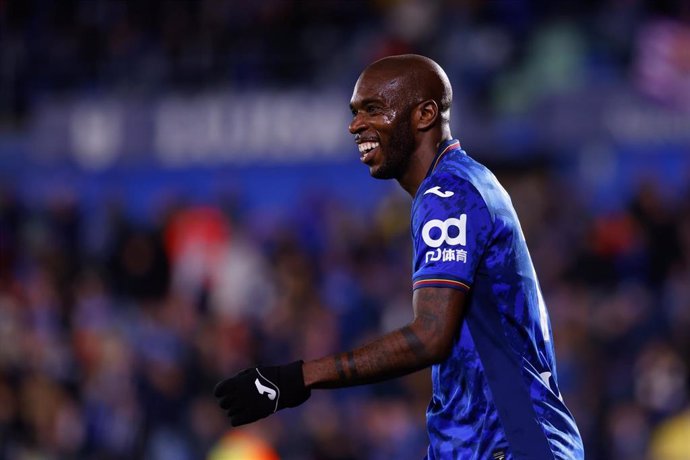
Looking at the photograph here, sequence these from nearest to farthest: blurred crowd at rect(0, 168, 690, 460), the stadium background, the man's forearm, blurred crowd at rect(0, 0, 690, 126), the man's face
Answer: the man's forearm, the man's face, blurred crowd at rect(0, 168, 690, 460), the stadium background, blurred crowd at rect(0, 0, 690, 126)

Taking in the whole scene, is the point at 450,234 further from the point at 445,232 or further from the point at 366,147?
the point at 366,147

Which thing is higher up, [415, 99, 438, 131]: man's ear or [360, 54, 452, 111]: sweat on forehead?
[360, 54, 452, 111]: sweat on forehead

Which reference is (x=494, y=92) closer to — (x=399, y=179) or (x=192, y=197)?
(x=192, y=197)

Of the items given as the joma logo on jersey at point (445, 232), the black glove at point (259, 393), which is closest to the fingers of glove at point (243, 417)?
the black glove at point (259, 393)

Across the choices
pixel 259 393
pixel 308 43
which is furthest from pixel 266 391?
pixel 308 43

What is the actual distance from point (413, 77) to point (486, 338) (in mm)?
889

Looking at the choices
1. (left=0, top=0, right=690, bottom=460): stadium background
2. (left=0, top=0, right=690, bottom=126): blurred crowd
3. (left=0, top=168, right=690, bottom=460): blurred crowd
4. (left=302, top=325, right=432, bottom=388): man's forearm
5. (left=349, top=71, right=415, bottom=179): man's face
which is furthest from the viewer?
(left=0, top=0, right=690, bottom=126): blurred crowd

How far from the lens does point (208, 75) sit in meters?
14.6

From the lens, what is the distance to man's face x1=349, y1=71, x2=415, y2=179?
4.18m

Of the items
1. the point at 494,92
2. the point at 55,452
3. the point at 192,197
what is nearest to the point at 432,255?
the point at 55,452

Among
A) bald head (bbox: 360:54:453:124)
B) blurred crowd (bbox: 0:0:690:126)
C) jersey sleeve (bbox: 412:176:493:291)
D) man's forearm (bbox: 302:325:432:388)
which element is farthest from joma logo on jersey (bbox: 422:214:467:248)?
blurred crowd (bbox: 0:0:690:126)

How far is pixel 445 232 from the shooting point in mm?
3898

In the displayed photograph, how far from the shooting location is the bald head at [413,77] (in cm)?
419

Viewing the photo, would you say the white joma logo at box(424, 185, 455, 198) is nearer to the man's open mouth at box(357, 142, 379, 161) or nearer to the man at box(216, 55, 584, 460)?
the man at box(216, 55, 584, 460)
